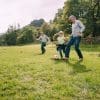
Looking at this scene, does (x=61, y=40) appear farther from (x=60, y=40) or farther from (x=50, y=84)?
(x=50, y=84)

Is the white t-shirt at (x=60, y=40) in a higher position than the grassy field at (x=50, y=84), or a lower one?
higher

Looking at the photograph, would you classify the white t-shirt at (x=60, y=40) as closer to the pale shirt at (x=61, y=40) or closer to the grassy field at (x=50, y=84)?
the pale shirt at (x=61, y=40)

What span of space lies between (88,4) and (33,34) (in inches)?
2628

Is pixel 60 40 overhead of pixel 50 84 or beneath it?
overhead

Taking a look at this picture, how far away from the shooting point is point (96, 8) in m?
68.7

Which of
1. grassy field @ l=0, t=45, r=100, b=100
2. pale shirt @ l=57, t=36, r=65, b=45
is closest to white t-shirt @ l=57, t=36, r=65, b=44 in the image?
pale shirt @ l=57, t=36, r=65, b=45

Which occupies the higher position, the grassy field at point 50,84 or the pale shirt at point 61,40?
the pale shirt at point 61,40

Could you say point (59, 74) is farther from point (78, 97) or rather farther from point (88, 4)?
point (88, 4)

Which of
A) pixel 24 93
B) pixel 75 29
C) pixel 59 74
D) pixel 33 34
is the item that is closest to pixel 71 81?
pixel 59 74

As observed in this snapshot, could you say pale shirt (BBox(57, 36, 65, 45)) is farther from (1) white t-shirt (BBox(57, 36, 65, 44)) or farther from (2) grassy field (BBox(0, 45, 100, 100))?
(2) grassy field (BBox(0, 45, 100, 100))

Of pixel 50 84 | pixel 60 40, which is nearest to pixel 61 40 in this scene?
pixel 60 40

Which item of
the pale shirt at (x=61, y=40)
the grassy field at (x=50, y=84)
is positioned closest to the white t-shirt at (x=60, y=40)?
the pale shirt at (x=61, y=40)

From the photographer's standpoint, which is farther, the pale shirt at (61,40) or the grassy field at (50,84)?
the pale shirt at (61,40)

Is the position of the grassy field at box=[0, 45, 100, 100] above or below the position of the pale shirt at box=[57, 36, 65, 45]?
below
